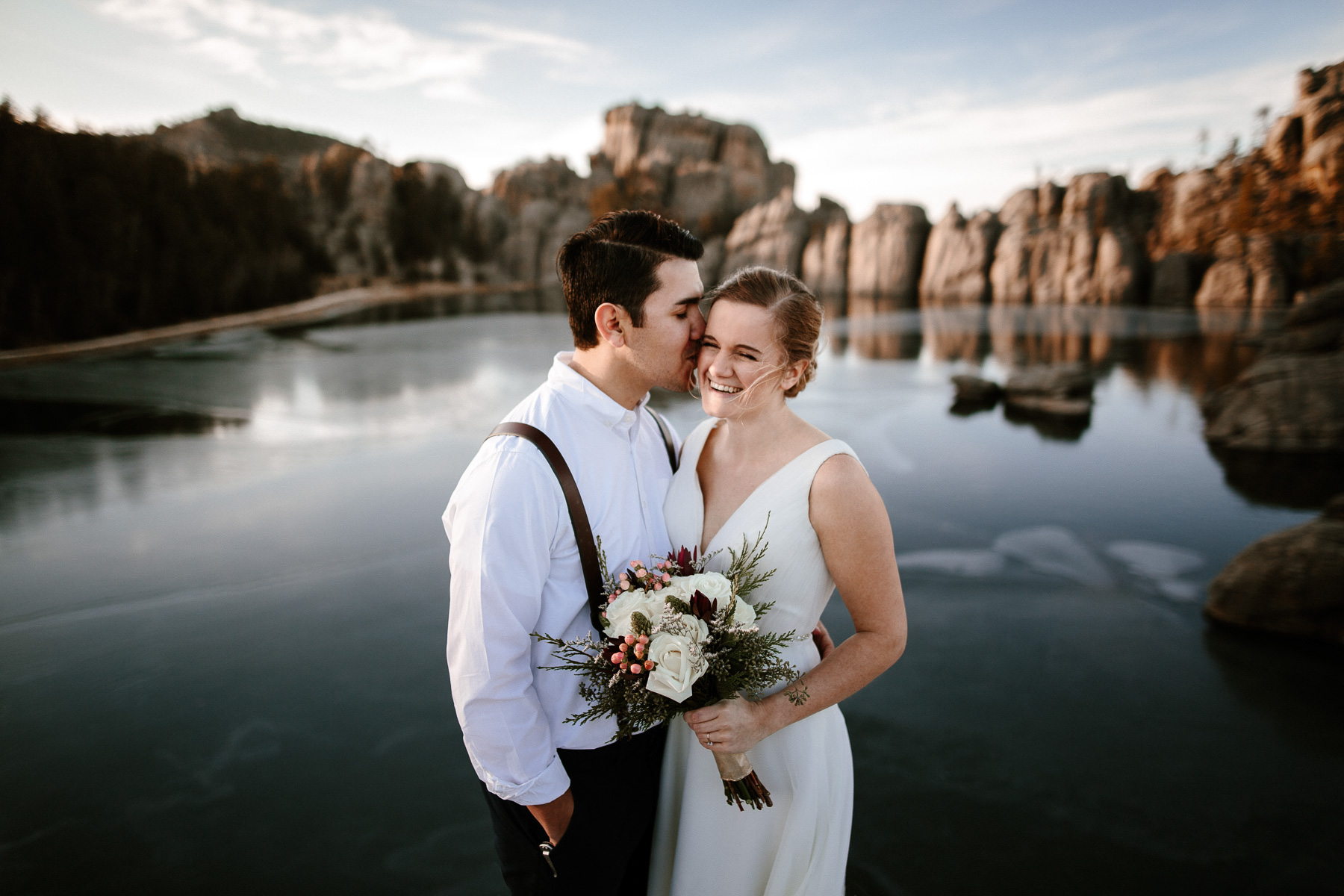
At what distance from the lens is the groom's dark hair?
7.13 feet

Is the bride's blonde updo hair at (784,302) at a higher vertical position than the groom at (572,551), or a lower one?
higher

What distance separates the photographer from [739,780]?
2.02 m

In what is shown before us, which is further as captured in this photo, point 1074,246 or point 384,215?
point 384,215

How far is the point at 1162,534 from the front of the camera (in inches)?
301

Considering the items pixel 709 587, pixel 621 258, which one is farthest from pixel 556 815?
pixel 621 258

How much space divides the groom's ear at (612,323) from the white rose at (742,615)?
3.07 ft

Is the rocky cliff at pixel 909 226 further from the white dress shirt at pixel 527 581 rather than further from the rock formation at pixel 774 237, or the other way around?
the white dress shirt at pixel 527 581

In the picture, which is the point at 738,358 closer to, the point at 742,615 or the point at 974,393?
the point at 742,615

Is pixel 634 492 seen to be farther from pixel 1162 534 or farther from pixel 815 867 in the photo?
pixel 1162 534

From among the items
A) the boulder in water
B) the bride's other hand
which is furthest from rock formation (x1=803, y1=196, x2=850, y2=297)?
the bride's other hand

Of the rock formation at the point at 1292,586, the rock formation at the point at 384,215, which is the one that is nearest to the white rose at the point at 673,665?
the rock formation at the point at 1292,586

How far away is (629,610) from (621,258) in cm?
112

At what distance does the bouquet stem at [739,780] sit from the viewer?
1967mm

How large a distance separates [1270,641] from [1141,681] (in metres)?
1.36
